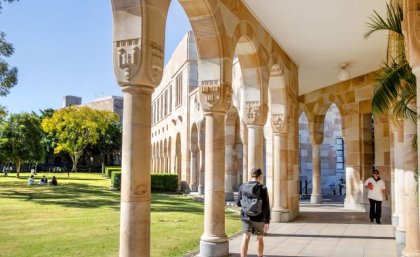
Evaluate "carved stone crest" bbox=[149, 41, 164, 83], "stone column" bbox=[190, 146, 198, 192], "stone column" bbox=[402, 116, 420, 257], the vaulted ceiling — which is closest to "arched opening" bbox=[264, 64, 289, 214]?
the vaulted ceiling

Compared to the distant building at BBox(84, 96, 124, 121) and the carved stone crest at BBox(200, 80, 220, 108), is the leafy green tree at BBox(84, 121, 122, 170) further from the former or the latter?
the carved stone crest at BBox(200, 80, 220, 108)

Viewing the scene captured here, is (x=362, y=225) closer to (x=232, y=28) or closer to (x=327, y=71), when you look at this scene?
(x=327, y=71)

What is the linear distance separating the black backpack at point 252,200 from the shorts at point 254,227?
0.46 ft

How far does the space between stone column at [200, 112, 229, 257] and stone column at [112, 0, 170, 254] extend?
249 centimetres

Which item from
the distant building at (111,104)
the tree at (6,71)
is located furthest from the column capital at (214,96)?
the distant building at (111,104)

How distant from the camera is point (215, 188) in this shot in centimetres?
711

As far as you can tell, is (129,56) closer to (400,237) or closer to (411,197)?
(411,197)

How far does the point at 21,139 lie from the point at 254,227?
39.2 meters

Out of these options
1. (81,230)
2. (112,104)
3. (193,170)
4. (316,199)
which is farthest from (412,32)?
(112,104)

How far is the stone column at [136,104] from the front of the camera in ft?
14.9

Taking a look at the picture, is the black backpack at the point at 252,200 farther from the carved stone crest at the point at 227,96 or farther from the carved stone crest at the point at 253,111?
the carved stone crest at the point at 253,111

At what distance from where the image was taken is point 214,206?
23.3ft

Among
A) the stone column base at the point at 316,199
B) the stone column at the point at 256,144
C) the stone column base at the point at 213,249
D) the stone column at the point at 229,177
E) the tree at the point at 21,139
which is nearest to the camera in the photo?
the stone column base at the point at 213,249

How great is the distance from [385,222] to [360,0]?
6613 millimetres
